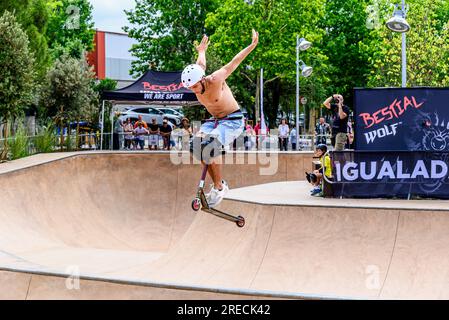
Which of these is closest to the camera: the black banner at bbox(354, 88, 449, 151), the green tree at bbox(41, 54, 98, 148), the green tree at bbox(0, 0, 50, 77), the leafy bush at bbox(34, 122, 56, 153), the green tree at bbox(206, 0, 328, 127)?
the black banner at bbox(354, 88, 449, 151)

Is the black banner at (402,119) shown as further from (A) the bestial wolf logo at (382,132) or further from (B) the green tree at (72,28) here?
(B) the green tree at (72,28)

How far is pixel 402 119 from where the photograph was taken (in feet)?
43.4

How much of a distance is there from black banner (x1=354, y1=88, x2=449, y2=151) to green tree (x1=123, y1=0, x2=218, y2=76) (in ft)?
114

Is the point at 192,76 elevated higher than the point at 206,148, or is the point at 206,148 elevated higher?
the point at 192,76

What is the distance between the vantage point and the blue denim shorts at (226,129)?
366 inches

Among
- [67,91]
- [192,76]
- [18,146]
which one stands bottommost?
[18,146]

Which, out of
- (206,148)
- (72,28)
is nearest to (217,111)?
(206,148)

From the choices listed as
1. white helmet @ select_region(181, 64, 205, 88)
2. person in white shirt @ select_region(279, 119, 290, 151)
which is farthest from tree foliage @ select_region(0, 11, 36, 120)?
white helmet @ select_region(181, 64, 205, 88)

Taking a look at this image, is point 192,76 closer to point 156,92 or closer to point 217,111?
point 217,111

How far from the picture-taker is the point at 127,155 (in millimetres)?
21172

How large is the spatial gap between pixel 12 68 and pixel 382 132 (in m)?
11.8

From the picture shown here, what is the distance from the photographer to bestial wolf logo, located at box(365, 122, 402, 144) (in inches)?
523

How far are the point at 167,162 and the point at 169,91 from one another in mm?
4001

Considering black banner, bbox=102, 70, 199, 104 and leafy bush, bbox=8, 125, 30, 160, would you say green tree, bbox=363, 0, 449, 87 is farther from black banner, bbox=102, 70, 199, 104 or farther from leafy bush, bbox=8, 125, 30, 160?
leafy bush, bbox=8, 125, 30, 160
